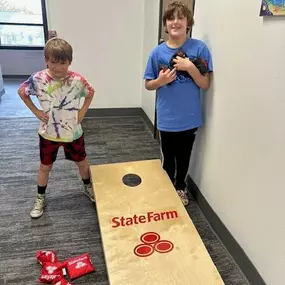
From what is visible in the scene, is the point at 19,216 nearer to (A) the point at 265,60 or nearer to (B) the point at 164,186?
(B) the point at 164,186

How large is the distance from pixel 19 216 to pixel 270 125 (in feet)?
5.18

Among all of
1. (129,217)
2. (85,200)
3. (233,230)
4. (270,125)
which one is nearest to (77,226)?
(85,200)

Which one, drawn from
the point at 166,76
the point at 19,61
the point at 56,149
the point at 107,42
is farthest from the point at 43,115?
the point at 19,61

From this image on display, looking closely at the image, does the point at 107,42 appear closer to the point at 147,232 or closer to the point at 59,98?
the point at 59,98

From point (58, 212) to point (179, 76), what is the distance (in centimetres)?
116

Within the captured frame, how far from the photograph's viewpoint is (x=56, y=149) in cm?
189

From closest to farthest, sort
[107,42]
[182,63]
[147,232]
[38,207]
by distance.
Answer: [147,232]
[182,63]
[38,207]
[107,42]

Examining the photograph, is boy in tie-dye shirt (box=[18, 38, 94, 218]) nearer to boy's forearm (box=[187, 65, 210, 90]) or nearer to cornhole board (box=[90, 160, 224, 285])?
cornhole board (box=[90, 160, 224, 285])

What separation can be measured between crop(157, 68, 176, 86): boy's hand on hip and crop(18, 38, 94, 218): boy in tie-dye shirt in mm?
413

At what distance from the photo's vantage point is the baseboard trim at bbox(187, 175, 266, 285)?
4.99 feet

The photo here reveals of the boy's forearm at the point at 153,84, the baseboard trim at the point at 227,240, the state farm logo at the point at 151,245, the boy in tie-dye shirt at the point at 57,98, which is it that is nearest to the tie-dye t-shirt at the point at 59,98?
the boy in tie-dye shirt at the point at 57,98

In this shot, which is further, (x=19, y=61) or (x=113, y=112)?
(x=19, y=61)

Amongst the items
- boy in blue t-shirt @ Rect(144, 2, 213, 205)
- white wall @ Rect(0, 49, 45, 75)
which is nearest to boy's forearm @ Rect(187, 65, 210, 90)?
boy in blue t-shirt @ Rect(144, 2, 213, 205)

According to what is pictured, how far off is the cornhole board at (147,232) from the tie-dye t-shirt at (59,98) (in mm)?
379
